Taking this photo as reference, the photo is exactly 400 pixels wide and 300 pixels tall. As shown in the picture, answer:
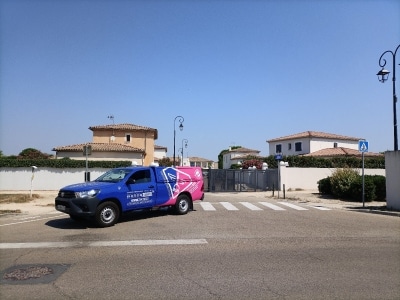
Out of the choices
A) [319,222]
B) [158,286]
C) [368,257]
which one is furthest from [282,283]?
[319,222]

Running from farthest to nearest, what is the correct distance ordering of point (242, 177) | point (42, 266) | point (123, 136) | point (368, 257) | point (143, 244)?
point (123, 136) < point (242, 177) < point (143, 244) < point (368, 257) < point (42, 266)

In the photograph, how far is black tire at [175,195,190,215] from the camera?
494 inches

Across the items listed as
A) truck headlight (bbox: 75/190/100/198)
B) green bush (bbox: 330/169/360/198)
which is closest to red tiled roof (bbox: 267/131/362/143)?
green bush (bbox: 330/169/360/198)

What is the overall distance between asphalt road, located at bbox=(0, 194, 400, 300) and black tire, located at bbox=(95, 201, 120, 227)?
0.25 meters

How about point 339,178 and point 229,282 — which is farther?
point 339,178

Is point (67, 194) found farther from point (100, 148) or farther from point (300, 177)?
point (100, 148)

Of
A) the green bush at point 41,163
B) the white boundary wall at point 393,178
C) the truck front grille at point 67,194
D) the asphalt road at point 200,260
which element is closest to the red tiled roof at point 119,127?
the green bush at point 41,163

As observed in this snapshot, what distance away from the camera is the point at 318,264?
6.25m

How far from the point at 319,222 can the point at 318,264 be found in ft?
17.8

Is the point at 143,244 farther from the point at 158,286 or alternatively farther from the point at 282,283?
the point at 282,283

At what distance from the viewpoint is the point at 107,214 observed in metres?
10.3

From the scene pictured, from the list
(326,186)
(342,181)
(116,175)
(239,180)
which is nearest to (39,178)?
(239,180)

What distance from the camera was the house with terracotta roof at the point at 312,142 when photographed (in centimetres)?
5416

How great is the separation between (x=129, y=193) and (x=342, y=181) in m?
15.1
